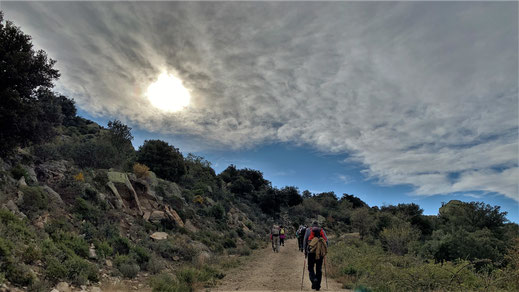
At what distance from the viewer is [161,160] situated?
31.1 m

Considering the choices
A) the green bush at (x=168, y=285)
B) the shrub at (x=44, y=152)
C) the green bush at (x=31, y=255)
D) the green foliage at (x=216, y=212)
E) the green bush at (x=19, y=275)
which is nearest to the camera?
the green bush at (x=19, y=275)

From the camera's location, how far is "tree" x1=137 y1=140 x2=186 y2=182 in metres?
30.5

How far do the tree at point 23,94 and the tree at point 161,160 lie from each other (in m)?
16.8

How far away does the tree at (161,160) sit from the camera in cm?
3048

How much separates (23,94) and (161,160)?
18866 millimetres

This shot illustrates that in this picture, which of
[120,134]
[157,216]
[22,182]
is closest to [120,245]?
[22,182]

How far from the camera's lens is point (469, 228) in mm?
23344

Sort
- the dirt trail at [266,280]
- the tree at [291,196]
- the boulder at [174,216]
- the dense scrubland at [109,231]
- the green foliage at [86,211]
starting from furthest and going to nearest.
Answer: the tree at [291,196] < the boulder at [174,216] < the green foliage at [86,211] < the dirt trail at [266,280] < the dense scrubland at [109,231]

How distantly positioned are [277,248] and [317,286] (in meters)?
13.0

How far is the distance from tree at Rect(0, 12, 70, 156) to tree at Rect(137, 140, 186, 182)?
16849 millimetres

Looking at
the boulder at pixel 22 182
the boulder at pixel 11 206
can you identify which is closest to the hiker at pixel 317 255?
the boulder at pixel 11 206

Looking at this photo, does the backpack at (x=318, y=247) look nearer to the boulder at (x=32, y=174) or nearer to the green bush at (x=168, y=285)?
the green bush at (x=168, y=285)

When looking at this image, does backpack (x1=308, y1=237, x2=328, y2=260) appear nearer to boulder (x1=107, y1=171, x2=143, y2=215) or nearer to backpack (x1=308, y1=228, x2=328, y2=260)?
backpack (x1=308, y1=228, x2=328, y2=260)

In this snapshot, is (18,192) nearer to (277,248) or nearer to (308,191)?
(277,248)
